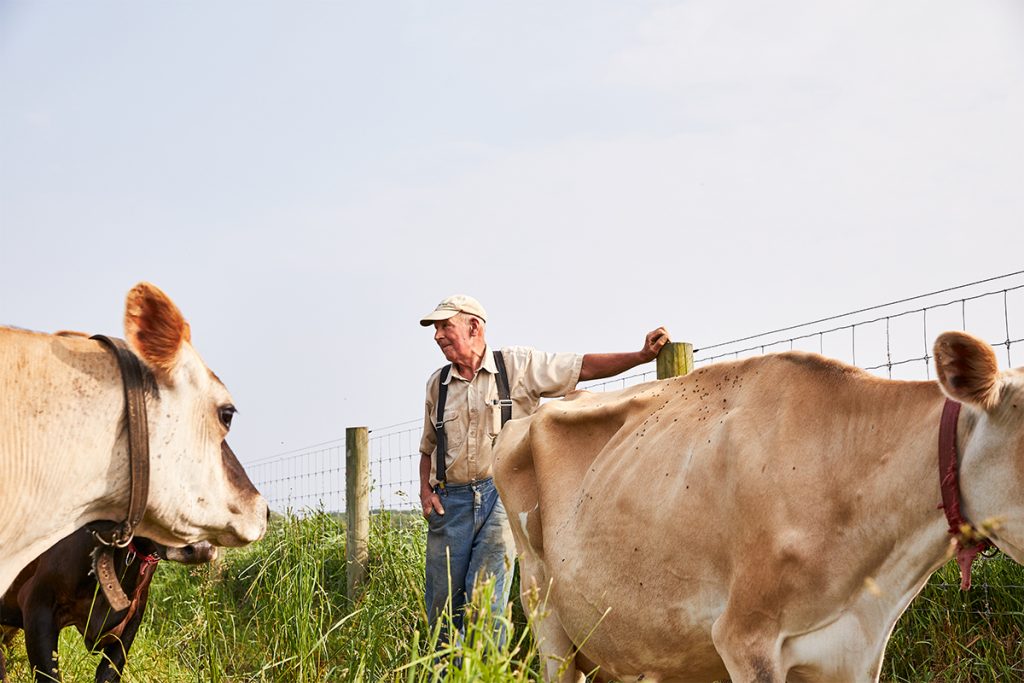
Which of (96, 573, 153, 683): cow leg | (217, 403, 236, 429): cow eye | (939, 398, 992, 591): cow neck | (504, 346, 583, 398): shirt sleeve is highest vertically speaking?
(504, 346, 583, 398): shirt sleeve

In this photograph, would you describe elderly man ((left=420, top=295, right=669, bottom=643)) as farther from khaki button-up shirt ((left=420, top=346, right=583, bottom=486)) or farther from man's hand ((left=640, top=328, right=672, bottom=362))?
man's hand ((left=640, top=328, right=672, bottom=362))

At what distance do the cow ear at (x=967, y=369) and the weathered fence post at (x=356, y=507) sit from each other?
5988 mm

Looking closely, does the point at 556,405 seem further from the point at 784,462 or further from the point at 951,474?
the point at 951,474

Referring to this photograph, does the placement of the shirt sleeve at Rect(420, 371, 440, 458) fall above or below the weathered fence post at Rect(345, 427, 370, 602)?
above

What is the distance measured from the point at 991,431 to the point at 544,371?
3.23 metres

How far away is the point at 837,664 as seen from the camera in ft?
11.5

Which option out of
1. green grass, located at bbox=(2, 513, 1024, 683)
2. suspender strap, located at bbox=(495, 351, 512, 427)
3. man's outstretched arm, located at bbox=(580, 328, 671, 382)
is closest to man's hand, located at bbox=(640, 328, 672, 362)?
man's outstretched arm, located at bbox=(580, 328, 671, 382)

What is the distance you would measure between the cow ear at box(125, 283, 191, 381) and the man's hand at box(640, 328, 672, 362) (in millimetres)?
2934

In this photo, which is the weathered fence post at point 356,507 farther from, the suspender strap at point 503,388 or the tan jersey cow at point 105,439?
the tan jersey cow at point 105,439

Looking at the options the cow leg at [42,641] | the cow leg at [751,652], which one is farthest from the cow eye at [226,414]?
the cow leg at [42,641]

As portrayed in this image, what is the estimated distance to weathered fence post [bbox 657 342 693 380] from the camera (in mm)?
5945

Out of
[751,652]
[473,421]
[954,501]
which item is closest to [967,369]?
[954,501]

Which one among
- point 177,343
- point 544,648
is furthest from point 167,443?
point 544,648

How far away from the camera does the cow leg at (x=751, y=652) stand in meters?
3.55
